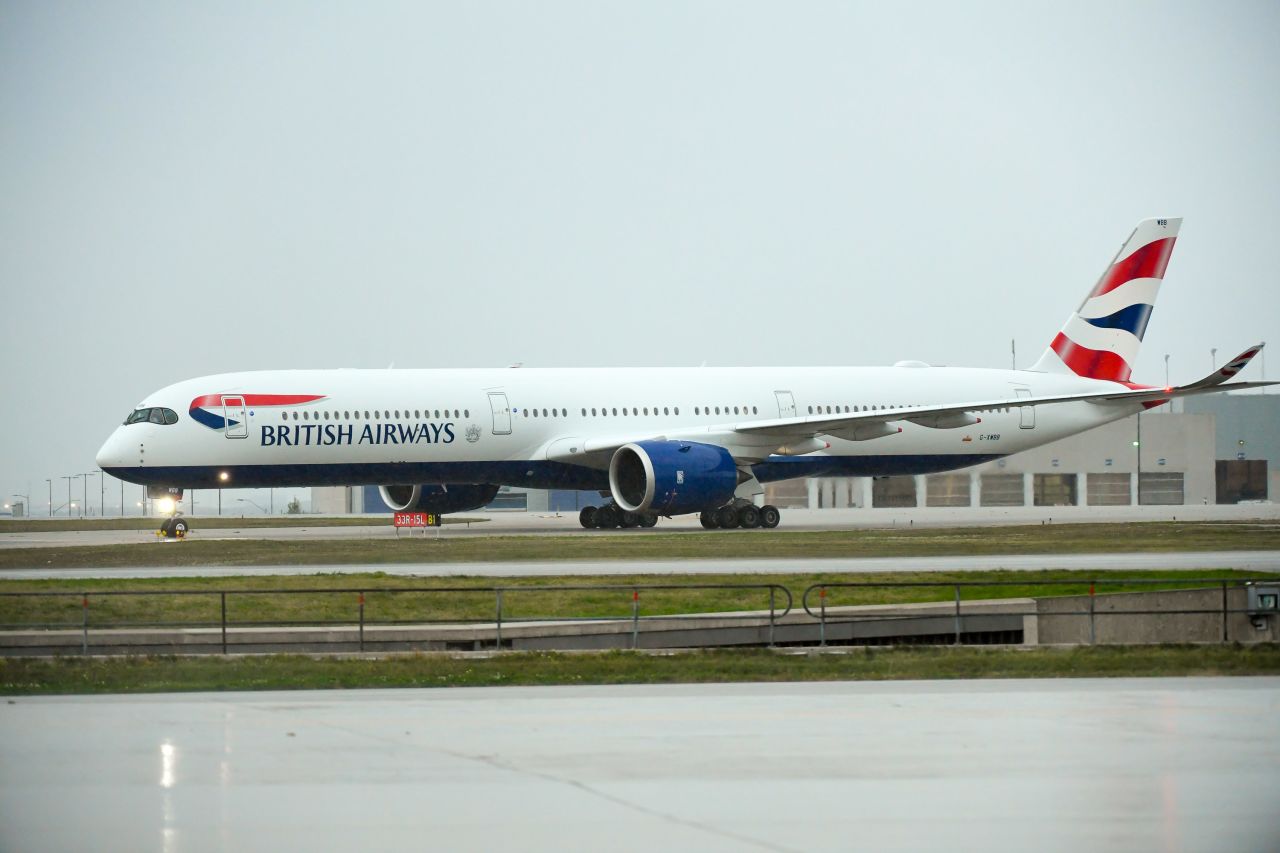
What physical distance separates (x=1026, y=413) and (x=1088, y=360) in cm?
380

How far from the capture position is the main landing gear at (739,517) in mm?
44875

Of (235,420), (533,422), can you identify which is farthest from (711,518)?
(235,420)

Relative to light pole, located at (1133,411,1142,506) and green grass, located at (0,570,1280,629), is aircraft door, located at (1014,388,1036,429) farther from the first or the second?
light pole, located at (1133,411,1142,506)

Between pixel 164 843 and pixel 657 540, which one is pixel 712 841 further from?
pixel 657 540

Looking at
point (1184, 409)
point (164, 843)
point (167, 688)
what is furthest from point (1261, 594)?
point (1184, 409)

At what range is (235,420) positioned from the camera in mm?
41188

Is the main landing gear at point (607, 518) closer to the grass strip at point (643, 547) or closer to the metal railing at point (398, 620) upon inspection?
the grass strip at point (643, 547)

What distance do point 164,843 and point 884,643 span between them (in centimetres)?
1603

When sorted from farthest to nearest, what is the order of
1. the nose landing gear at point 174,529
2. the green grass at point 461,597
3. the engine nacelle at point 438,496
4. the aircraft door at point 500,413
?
the engine nacelle at point 438,496
the nose landing gear at point 174,529
the aircraft door at point 500,413
the green grass at point 461,597

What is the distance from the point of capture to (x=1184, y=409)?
370 feet

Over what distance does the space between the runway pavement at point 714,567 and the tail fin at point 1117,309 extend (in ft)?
64.3

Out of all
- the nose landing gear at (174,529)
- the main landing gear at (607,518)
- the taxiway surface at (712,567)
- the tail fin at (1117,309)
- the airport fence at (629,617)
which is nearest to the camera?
the airport fence at (629,617)

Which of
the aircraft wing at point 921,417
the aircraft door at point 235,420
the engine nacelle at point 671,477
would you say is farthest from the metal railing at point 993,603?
the aircraft door at point 235,420

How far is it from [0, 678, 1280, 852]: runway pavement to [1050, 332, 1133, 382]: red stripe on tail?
37.9 meters
